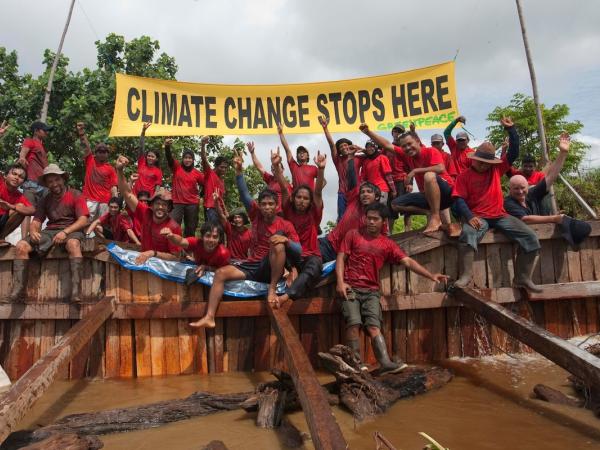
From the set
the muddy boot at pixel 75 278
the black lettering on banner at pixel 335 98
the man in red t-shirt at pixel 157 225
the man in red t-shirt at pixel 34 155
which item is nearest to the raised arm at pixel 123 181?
the man in red t-shirt at pixel 157 225

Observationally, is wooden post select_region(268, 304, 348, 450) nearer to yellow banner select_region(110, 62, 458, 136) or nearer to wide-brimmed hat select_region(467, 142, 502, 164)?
wide-brimmed hat select_region(467, 142, 502, 164)

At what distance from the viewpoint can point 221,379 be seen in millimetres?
4996

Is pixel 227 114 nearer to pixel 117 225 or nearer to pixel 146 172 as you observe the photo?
pixel 146 172

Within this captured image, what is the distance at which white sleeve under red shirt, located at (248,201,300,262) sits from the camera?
540 cm

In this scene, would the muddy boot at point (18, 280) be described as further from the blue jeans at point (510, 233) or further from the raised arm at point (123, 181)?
the blue jeans at point (510, 233)

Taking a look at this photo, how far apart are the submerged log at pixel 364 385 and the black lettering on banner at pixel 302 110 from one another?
18.1 ft

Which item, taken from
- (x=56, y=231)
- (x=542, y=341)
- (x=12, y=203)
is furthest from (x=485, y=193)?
(x=12, y=203)

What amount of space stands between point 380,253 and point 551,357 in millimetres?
1921

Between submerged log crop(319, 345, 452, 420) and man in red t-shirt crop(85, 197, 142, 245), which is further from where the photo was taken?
man in red t-shirt crop(85, 197, 142, 245)

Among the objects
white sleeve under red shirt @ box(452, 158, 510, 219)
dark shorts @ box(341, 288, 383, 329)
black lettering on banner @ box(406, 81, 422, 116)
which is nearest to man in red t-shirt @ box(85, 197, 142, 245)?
dark shorts @ box(341, 288, 383, 329)

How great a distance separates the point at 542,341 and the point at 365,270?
1.82 metres

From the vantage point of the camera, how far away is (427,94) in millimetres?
8492

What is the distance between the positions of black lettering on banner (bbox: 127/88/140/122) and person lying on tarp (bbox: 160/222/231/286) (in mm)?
3731

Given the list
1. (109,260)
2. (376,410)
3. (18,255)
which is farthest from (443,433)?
(18,255)
